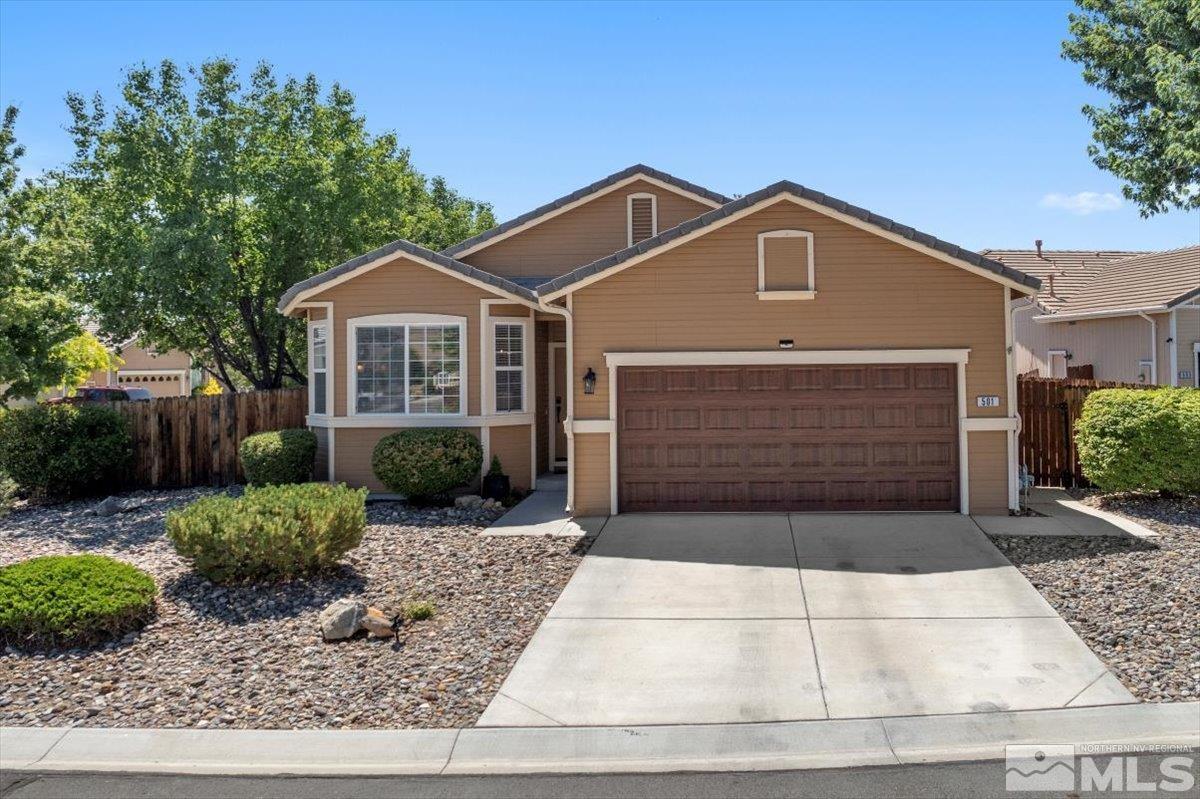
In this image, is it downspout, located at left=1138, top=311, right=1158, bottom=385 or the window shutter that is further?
downspout, located at left=1138, top=311, right=1158, bottom=385

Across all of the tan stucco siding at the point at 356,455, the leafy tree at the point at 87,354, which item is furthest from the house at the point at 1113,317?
the leafy tree at the point at 87,354

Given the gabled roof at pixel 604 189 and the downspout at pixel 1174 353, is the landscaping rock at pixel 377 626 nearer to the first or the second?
the gabled roof at pixel 604 189

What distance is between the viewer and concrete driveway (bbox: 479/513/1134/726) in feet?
21.3

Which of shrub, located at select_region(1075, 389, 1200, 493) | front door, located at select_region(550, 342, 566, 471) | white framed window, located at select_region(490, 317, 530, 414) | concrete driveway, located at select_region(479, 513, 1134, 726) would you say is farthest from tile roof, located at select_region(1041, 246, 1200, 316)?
white framed window, located at select_region(490, 317, 530, 414)

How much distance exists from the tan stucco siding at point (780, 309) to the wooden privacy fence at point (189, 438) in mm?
6928

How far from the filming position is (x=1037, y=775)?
5.38 metres

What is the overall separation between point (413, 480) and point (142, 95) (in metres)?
12.3

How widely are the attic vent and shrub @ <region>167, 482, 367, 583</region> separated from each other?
9.54 m

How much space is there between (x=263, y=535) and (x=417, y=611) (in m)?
1.67

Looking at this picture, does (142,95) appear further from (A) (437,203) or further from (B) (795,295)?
(A) (437,203)

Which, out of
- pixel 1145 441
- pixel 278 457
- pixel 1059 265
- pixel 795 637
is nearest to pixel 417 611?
pixel 795 637

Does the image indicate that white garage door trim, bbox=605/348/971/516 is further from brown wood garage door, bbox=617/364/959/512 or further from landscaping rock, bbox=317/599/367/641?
landscaping rock, bbox=317/599/367/641

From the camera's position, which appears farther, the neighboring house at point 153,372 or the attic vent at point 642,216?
the neighboring house at point 153,372

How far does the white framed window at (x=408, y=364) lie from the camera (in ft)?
47.7
